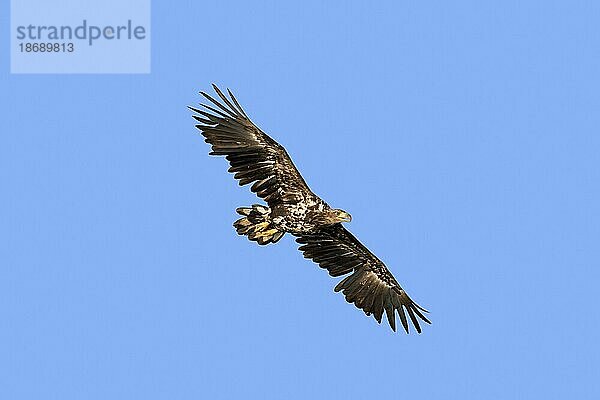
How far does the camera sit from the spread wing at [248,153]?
21.4 m

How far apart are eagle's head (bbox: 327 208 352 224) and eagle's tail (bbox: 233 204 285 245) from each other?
96cm

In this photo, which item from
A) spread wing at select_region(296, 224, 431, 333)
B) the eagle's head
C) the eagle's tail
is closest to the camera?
the eagle's head

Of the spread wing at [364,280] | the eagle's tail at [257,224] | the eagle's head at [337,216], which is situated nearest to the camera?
the eagle's head at [337,216]

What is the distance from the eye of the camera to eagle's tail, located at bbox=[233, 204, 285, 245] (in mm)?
21578

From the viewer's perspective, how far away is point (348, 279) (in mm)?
23219

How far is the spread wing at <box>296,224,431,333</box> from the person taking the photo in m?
23.0

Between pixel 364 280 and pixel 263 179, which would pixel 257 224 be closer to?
pixel 263 179

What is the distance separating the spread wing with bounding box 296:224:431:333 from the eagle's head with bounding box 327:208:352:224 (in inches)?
59.7

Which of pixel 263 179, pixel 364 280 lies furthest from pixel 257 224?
pixel 364 280

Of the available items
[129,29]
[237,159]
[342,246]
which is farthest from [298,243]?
[129,29]

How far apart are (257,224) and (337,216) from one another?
132 centimetres

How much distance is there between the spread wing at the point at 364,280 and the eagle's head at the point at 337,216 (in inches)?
59.7

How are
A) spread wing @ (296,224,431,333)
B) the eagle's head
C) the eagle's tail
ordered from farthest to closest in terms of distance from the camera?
spread wing @ (296,224,431,333), the eagle's tail, the eagle's head

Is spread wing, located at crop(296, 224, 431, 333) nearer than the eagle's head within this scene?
No
